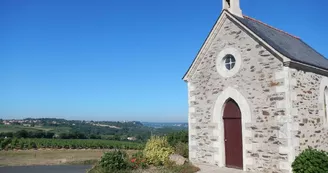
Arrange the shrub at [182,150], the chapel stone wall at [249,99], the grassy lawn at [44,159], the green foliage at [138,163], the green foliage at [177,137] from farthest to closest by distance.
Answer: the grassy lawn at [44,159]
the green foliage at [177,137]
the shrub at [182,150]
the green foliage at [138,163]
the chapel stone wall at [249,99]

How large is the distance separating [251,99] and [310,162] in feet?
10.2

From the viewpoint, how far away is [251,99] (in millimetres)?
11508

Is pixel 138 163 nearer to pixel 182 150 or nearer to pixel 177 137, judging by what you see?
pixel 182 150

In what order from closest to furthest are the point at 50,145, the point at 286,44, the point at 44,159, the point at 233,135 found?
the point at 233,135 → the point at 286,44 → the point at 44,159 → the point at 50,145

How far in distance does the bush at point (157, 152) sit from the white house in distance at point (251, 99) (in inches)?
50.6

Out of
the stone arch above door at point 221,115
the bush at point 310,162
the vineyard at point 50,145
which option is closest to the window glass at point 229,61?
the stone arch above door at point 221,115

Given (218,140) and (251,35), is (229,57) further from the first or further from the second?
(218,140)

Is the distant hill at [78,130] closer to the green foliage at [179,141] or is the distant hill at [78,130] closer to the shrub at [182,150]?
the green foliage at [179,141]

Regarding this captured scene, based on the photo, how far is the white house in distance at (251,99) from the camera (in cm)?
1054

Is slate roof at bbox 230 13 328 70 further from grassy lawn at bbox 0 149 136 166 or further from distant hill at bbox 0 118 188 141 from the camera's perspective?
distant hill at bbox 0 118 188 141

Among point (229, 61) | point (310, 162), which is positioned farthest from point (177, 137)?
point (310, 162)

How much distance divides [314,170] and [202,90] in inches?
228

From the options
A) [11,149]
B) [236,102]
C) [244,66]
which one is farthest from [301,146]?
[11,149]

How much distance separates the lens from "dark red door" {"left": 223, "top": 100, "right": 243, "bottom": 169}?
12.0 m
